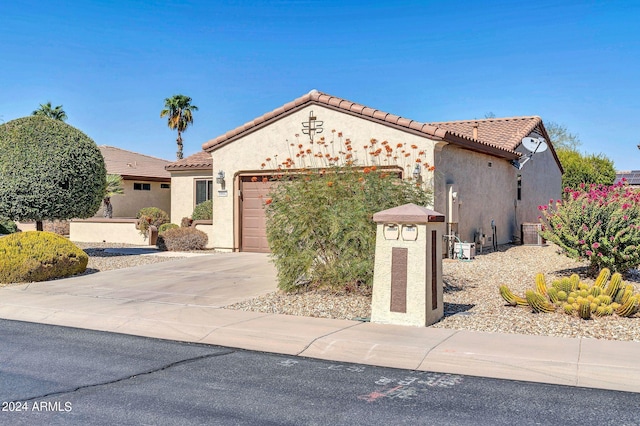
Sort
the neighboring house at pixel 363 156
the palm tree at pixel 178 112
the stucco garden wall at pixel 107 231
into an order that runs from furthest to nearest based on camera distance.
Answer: the palm tree at pixel 178 112, the stucco garden wall at pixel 107 231, the neighboring house at pixel 363 156

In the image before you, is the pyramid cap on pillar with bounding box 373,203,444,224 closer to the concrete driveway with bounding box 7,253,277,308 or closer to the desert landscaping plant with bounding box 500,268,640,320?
the desert landscaping plant with bounding box 500,268,640,320

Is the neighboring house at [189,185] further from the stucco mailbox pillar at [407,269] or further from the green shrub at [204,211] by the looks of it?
the stucco mailbox pillar at [407,269]

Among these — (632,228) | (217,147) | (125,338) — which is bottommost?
(125,338)

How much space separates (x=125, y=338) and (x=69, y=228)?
67.5 feet

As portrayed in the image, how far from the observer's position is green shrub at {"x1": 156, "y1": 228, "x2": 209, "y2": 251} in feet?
67.7

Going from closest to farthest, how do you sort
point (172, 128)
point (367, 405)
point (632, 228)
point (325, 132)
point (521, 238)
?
1. point (367, 405)
2. point (632, 228)
3. point (325, 132)
4. point (521, 238)
5. point (172, 128)

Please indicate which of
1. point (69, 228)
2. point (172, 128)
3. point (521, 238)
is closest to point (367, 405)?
point (521, 238)

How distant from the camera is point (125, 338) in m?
8.75

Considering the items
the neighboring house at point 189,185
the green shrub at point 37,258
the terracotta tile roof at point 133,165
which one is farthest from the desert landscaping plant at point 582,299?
the terracotta tile roof at point 133,165

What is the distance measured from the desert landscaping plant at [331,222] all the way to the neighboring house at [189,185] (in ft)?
46.9

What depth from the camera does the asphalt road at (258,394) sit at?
5.37 meters

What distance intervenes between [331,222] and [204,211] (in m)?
14.2

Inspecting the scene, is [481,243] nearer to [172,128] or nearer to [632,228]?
[632,228]

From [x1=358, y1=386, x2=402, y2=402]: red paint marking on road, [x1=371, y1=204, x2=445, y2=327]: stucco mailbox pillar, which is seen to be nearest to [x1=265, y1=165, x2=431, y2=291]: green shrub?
[x1=371, y1=204, x2=445, y2=327]: stucco mailbox pillar
